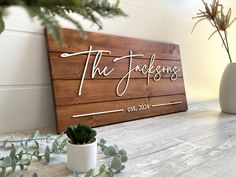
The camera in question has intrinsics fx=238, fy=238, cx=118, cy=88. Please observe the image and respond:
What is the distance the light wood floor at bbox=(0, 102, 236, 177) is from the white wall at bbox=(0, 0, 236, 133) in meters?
0.29

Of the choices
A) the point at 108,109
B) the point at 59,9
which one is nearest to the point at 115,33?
the point at 108,109

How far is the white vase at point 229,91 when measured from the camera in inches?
49.8

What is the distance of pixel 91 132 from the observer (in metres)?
0.55

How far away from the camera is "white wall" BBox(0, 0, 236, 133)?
0.83 meters

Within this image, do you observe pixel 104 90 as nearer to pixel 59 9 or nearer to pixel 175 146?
pixel 175 146

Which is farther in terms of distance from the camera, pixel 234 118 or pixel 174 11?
pixel 174 11

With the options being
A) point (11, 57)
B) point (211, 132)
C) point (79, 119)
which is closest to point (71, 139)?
point (79, 119)

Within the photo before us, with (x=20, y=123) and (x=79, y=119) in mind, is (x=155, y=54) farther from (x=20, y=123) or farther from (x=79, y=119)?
(x=20, y=123)

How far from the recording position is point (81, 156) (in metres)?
0.53

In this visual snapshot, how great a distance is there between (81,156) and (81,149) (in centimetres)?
2

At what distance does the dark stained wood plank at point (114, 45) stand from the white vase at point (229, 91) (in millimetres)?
280

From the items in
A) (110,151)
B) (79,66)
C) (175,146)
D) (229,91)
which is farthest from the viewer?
(229,91)

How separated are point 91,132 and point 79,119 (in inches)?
13.7

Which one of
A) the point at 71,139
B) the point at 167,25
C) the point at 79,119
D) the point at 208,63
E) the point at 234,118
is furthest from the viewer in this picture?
the point at 208,63
